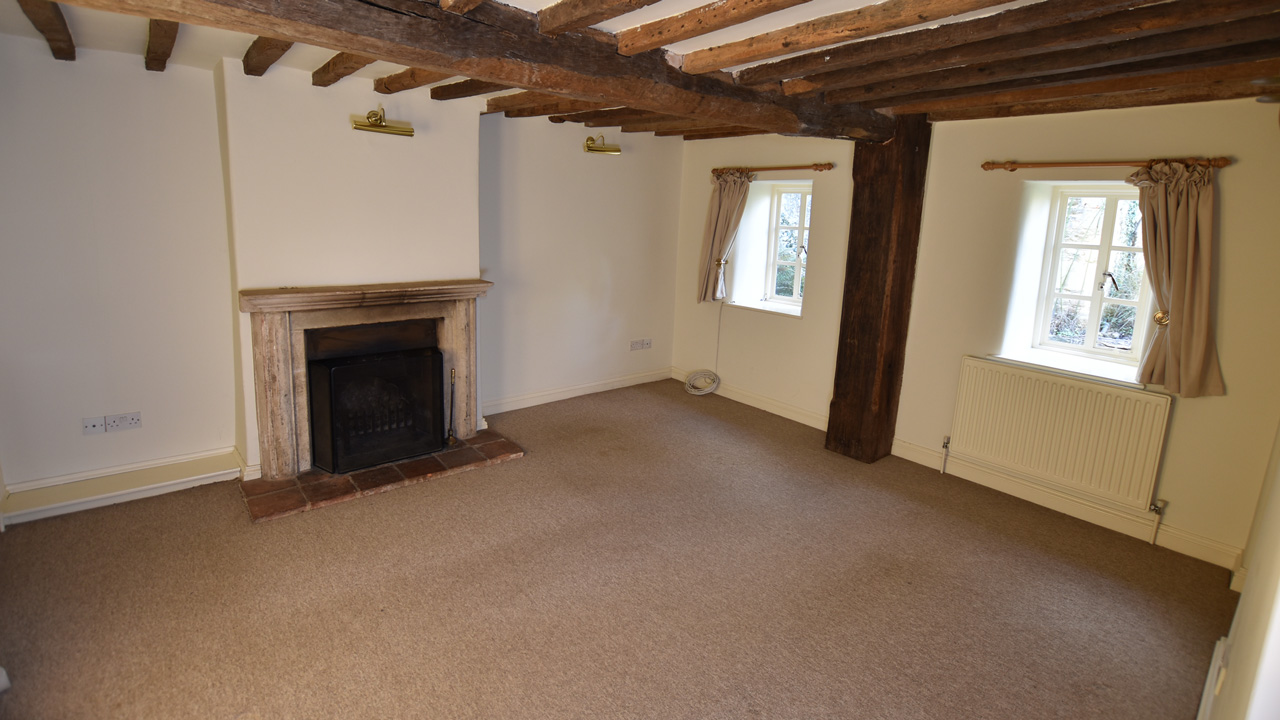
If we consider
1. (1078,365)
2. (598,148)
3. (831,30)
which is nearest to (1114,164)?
(1078,365)

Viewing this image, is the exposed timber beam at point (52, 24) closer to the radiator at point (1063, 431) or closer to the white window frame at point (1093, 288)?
the radiator at point (1063, 431)

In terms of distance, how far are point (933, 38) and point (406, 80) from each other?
249 cm

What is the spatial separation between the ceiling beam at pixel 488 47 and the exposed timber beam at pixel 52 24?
1169 mm

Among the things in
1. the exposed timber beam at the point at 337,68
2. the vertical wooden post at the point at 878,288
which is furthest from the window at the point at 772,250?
the exposed timber beam at the point at 337,68

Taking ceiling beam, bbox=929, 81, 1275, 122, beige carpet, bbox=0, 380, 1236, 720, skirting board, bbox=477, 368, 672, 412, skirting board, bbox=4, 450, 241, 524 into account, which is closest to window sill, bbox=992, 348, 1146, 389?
beige carpet, bbox=0, 380, 1236, 720

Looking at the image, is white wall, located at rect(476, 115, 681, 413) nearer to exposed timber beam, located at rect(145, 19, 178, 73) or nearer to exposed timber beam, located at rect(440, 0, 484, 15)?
exposed timber beam, located at rect(145, 19, 178, 73)

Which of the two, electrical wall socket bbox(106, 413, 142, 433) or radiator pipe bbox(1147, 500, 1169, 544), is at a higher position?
electrical wall socket bbox(106, 413, 142, 433)

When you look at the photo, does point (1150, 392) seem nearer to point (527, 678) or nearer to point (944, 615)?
point (944, 615)

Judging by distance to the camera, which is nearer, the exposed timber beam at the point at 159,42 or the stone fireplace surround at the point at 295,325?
the exposed timber beam at the point at 159,42

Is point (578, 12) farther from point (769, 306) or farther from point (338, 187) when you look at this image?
point (769, 306)

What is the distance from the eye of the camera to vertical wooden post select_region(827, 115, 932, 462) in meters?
4.15

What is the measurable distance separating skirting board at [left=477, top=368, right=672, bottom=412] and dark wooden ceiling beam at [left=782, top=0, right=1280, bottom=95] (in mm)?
3350

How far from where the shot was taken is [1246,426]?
322cm

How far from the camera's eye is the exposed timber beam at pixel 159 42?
2652mm
